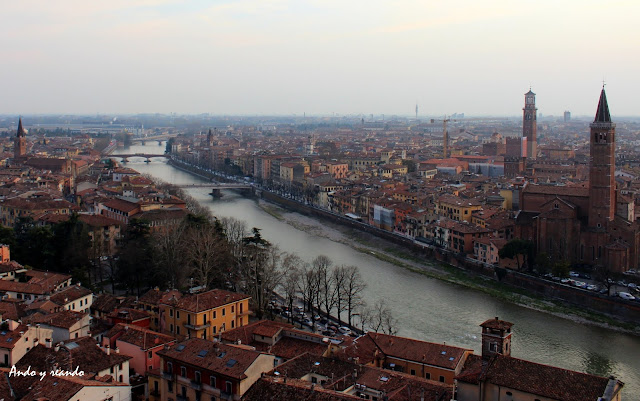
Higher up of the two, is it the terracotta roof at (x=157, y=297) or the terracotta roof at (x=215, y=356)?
the terracotta roof at (x=215, y=356)

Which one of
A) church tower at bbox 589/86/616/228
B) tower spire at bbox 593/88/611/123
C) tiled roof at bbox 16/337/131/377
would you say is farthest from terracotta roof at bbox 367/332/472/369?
tower spire at bbox 593/88/611/123

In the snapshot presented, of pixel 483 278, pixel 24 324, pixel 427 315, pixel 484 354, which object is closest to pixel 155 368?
pixel 24 324

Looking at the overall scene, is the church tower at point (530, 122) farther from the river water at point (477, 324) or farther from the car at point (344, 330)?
the car at point (344, 330)

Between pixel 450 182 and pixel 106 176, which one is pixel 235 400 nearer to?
pixel 450 182

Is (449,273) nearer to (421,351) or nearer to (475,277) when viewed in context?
(475,277)

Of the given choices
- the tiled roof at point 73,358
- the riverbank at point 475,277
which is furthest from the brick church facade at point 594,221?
the tiled roof at point 73,358

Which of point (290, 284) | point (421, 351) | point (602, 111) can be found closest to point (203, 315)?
point (421, 351)
